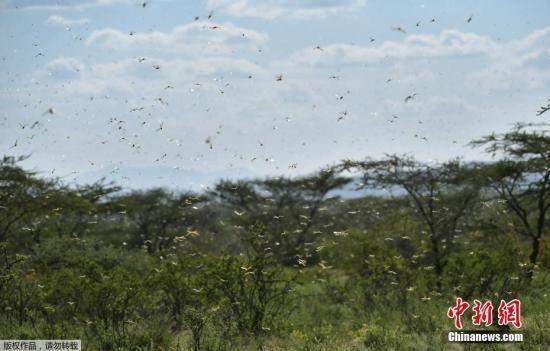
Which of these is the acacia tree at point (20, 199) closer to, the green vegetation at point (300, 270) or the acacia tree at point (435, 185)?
the green vegetation at point (300, 270)

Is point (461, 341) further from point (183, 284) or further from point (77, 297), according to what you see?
point (77, 297)

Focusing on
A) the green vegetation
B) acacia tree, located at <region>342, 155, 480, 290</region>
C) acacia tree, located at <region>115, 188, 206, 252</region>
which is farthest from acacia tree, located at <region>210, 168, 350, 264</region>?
acacia tree, located at <region>342, 155, 480, 290</region>

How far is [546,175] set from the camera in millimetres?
20906

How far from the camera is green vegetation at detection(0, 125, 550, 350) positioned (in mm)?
12352

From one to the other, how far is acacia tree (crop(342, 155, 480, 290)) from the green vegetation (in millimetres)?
60

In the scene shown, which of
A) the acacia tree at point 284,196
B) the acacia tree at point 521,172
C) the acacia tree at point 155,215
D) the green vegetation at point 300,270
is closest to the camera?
the green vegetation at point 300,270

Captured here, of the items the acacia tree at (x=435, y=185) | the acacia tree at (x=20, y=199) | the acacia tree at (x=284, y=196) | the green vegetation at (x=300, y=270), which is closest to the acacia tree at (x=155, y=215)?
the green vegetation at (x=300, y=270)

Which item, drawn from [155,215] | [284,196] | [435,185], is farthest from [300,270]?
[155,215]

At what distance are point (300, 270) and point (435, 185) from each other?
33.0 feet

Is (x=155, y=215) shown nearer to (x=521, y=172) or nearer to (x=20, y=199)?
(x=20, y=199)

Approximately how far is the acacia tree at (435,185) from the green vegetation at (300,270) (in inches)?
2.4

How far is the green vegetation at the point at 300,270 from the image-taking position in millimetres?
12352

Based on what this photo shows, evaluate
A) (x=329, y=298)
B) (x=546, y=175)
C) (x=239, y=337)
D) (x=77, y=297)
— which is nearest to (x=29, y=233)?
(x=329, y=298)

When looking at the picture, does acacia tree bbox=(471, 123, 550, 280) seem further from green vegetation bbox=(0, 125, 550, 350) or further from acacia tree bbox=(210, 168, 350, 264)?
acacia tree bbox=(210, 168, 350, 264)
